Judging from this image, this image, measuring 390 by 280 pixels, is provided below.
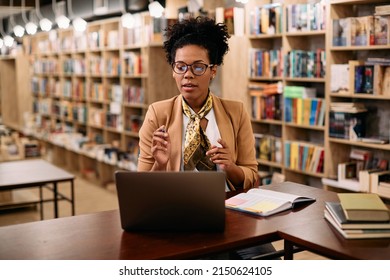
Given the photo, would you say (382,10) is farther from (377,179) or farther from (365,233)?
(365,233)

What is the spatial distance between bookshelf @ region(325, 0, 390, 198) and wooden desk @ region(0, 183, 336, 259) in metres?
2.58

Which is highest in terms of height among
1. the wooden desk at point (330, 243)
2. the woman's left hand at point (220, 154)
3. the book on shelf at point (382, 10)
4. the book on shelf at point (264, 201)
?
the book on shelf at point (382, 10)

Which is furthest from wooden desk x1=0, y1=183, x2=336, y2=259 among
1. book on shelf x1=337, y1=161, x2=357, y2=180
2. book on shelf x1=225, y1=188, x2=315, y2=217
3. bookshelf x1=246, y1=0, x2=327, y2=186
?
bookshelf x1=246, y1=0, x2=327, y2=186

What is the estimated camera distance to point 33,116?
11.9 metres

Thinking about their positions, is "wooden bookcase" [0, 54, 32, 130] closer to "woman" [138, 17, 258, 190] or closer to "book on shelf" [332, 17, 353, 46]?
"book on shelf" [332, 17, 353, 46]

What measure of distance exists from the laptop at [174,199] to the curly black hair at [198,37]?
34.3 inches

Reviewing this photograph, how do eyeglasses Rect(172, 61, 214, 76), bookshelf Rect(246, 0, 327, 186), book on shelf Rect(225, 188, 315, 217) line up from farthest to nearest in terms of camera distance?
bookshelf Rect(246, 0, 327, 186) → eyeglasses Rect(172, 61, 214, 76) → book on shelf Rect(225, 188, 315, 217)

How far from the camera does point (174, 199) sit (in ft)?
6.47

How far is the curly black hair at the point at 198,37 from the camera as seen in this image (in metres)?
2.62

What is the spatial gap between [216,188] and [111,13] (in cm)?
681

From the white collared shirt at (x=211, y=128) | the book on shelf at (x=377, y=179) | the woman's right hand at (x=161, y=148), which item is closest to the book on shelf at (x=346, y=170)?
the book on shelf at (x=377, y=179)

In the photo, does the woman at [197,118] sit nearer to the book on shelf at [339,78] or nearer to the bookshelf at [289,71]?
the book on shelf at [339,78]

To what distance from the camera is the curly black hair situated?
2622 millimetres
